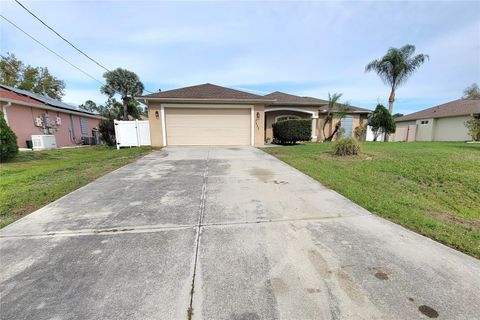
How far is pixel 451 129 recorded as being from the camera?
18.7 metres

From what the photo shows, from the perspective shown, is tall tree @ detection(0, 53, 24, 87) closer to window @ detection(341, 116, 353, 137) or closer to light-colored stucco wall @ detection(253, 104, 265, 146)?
light-colored stucco wall @ detection(253, 104, 265, 146)

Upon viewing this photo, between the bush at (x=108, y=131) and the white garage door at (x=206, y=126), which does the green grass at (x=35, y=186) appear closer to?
the white garage door at (x=206, y=126)

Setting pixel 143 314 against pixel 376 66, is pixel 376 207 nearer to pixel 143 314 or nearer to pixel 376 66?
pixel 143 314

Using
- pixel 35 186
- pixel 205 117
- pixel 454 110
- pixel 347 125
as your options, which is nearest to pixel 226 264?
pixel 35 186

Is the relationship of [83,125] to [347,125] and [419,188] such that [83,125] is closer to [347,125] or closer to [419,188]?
[347,125]

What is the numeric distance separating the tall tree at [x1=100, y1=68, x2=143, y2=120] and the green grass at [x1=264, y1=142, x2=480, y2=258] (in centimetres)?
2395

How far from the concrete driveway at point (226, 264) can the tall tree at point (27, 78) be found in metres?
33.7

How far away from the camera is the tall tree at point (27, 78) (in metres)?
25.6

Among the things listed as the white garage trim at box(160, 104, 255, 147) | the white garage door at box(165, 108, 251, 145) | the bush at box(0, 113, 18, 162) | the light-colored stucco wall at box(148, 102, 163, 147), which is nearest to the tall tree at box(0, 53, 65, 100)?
the bush at box(0, 113, 18, 162)

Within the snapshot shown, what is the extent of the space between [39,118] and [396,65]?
26954 mm

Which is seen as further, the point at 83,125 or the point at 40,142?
the point at 83,125

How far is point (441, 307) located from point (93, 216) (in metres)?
4.07

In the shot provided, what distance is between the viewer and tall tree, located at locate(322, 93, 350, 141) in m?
14.5

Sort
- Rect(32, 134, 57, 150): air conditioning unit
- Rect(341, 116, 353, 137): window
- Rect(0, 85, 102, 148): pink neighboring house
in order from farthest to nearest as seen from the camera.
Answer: Rect(341, 116, 353, 137): window → Rect(32, 134, 57, 150): air conditioning unit → Rect(0, 85, 102, 148): pink neighboring house
